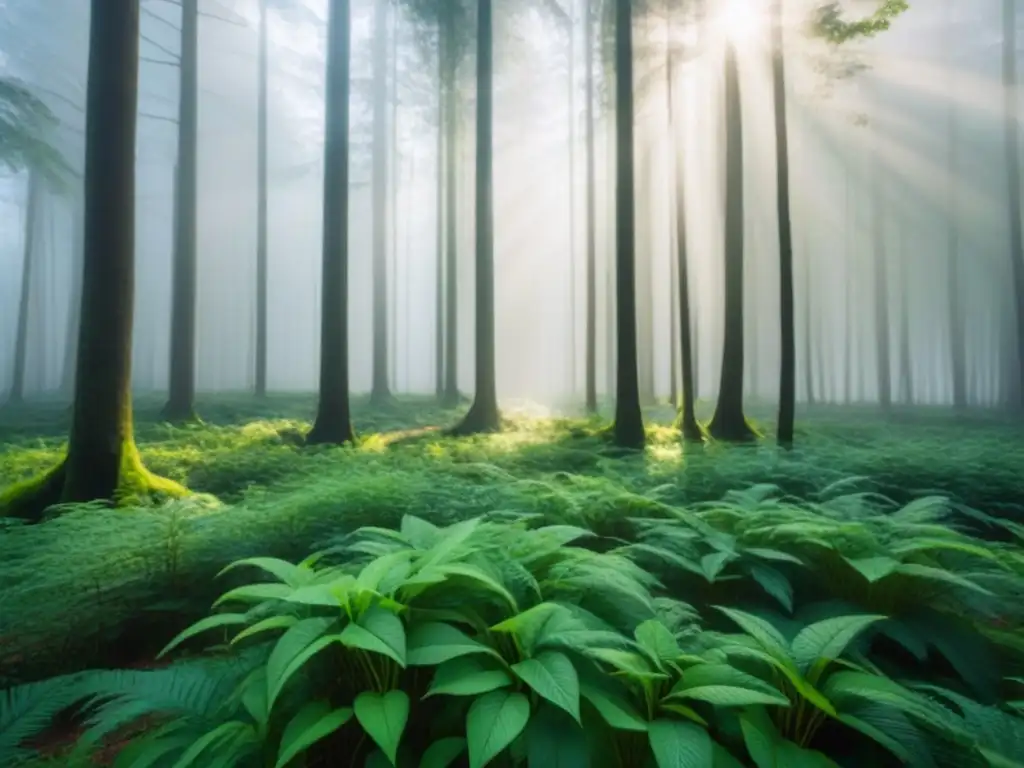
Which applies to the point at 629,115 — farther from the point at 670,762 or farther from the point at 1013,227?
the point at 1013,227

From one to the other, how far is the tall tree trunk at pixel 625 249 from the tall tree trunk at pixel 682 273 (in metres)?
2.01

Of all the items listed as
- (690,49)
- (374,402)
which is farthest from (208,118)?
(690,49)

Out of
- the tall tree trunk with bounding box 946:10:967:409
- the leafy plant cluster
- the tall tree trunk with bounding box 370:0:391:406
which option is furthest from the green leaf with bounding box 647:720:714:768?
the tall tree trunk with bounding box 946:10:967:409

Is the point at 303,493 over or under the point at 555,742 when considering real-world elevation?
over

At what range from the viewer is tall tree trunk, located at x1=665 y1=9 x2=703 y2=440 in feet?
40.4

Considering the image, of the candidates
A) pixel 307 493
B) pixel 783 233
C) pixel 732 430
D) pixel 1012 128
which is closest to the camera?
A: pixel 307 493

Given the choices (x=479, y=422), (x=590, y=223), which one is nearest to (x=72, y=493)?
(x=479, y=422)

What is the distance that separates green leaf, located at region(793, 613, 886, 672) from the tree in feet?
22.4

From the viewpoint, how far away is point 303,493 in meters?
5.27

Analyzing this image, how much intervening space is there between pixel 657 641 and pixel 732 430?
35.3ft

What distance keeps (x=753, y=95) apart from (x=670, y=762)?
1690 centimetres

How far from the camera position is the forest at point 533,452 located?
1991mm

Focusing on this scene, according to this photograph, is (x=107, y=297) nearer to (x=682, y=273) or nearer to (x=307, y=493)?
(x=307, y=493)

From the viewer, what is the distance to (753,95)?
47.9 ft
